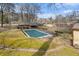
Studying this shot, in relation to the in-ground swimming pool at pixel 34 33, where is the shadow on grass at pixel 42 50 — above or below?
below

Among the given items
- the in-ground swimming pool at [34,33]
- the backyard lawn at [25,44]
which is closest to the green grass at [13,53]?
the backyard lawn at [25,44]

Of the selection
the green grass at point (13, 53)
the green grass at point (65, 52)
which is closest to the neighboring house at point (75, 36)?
the green grass at point (65, 52)

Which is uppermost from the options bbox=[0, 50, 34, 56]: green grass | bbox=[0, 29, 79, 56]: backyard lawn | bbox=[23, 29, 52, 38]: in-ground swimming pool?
bbox=[23, 29, 52, 38]: in-ground swimming pool

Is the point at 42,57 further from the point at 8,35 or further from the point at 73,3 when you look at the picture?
the point at 73,3

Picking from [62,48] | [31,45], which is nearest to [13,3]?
[31,45]

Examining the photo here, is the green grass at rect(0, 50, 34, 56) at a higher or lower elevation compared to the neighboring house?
lower

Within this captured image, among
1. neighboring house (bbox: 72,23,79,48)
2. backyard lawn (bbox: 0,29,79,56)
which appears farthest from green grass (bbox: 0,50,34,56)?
neighboring house (bbox: 72,23,79,48)

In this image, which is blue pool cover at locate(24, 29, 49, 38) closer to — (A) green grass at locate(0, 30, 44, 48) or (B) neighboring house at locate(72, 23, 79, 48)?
(A) green grass at locate(0, 30, 44, 48)

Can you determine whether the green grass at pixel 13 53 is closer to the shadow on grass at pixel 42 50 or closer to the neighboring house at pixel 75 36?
the shadow on grass at pixel 42 50

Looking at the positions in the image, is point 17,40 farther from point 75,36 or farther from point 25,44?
point 75,36

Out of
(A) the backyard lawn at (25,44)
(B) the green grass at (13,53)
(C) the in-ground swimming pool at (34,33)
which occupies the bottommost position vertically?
(B) the green grass at (13,53)

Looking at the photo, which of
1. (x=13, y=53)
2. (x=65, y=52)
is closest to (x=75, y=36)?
(x=65, y=52)

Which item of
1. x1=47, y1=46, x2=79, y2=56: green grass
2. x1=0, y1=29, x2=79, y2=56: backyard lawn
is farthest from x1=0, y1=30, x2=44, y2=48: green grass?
x1=47, y1=46, x2=79, y2=56: green grass

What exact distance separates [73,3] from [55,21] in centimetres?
26
